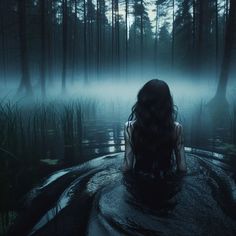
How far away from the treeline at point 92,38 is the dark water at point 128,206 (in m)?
13.2

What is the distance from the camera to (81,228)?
8.51 ft

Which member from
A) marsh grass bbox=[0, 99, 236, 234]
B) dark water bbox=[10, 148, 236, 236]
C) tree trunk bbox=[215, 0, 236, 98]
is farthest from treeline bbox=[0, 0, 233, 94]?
dark water bbox=[10, 148, 236, 236]

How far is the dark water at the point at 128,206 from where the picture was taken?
2502mm

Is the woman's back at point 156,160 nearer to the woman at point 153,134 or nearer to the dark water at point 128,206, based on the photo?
the woman at point 153,134

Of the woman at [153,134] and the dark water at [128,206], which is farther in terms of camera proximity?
the woman at [153,134]

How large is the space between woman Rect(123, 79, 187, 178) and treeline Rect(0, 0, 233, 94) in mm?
13420

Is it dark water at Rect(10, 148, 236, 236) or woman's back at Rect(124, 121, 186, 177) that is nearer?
dark water at Rect(10, 148, 236, 236)

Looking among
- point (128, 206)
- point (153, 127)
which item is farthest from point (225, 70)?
point (128, 206)

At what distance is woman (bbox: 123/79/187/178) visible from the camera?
3.14 metres

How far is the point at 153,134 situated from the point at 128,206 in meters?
0.84

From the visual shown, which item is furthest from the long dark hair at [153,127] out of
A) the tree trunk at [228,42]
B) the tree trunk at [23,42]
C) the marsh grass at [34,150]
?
the tree trunk at [23,42]

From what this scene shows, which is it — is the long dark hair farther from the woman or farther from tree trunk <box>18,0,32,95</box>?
tree trunk <box>18,0,32,95</box>


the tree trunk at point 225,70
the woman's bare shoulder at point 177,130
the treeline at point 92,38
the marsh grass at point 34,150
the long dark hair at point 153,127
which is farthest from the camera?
the treeline at point 92,38

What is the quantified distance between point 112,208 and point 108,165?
1.88 meters
